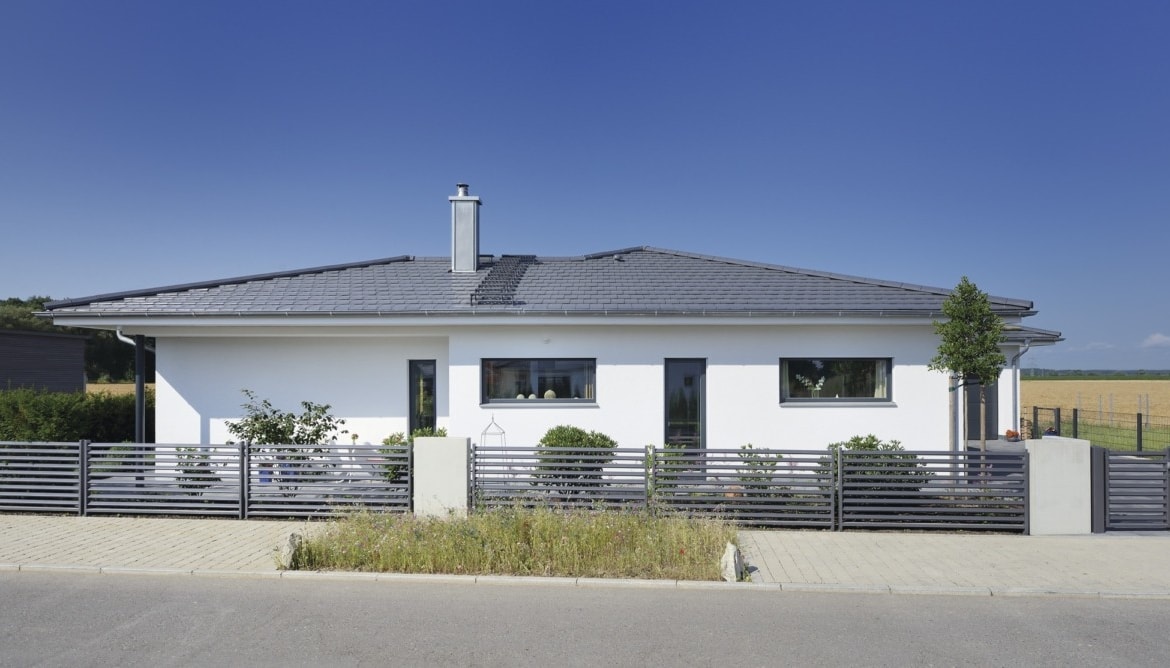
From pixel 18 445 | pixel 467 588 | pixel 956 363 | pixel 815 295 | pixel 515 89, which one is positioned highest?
pixel 515 89

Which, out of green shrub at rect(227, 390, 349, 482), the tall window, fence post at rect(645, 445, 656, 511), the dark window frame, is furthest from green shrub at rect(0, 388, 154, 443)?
the dark window frame

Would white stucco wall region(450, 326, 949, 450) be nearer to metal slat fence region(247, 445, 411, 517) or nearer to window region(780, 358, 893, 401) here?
window region(780, 358, 893, 401)

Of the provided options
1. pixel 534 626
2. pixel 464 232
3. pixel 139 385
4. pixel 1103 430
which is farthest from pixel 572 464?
pixel 1103 430

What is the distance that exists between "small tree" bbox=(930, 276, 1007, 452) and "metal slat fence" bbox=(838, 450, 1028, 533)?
3.19ft

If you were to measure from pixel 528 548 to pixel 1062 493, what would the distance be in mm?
6556

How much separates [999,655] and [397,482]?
6.99 metres

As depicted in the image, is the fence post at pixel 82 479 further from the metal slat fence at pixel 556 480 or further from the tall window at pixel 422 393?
the metal slat fence at pixel 556 480

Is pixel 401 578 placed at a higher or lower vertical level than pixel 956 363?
lower

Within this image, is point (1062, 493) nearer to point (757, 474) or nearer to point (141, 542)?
point (757, 474)

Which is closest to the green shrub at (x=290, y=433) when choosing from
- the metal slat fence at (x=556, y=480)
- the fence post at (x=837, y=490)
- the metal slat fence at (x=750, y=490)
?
the metal slat fence at (x=556, y=480)

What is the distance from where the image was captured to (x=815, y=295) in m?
11.9

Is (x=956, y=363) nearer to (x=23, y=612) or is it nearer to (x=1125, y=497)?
(x=1125, y=497)

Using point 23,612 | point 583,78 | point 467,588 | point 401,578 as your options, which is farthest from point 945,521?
point 583,78

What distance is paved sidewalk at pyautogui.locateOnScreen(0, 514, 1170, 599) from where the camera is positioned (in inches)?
263
